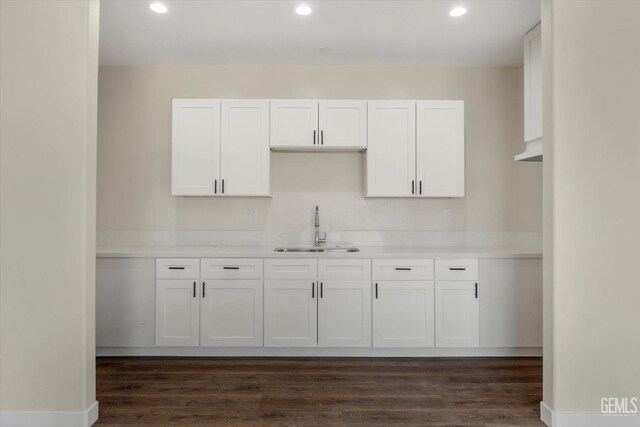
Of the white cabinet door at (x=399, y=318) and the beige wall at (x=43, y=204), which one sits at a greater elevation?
the beige wall at (x=43, y=204)

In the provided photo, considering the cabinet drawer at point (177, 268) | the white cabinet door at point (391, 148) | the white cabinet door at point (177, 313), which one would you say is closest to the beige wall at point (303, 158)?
the white cabinet door at point (391, 148)

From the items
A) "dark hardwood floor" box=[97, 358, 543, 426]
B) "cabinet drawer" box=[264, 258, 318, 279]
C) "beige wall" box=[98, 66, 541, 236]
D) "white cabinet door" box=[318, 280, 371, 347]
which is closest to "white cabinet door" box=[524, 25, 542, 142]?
"beige wall" box=[98, 66, 541, 236]

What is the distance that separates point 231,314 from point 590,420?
2.40m

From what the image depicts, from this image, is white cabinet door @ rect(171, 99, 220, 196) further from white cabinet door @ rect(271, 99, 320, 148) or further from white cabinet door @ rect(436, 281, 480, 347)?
white cabinet door @ rect(436, 281, 480, 347)

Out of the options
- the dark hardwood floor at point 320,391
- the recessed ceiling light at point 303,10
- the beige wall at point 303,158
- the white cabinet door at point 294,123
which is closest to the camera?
the dark hardwood floor at point 320,391

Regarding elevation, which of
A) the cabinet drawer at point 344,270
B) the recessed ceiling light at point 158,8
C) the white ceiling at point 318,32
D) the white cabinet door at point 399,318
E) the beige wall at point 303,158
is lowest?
the white cabinet door at point 399,318

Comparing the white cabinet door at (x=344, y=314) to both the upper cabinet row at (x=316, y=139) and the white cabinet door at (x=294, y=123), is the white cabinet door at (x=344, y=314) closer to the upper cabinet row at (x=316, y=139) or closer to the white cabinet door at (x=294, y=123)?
the upper cabinet row at (x=316, y=139)

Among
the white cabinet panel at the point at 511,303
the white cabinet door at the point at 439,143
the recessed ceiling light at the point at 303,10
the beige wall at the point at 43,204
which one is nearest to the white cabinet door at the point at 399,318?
the white cabinet panel at the point at 511,303

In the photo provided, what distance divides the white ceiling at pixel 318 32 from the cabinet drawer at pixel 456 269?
1843 mm

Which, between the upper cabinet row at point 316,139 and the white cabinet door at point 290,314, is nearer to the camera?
the white cabinet door at point 290,314

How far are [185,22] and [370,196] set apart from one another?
2.04 meters

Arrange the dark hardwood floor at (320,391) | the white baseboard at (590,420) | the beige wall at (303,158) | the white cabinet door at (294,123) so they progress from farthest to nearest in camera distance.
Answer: the beige wall at (303,158) < the white cabinet door at (294,123) < the dark hardwood floor at (320,391) < the white baseboard at (590,420)

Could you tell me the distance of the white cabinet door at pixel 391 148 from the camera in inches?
133

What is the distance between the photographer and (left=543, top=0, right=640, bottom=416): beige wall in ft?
6.73
